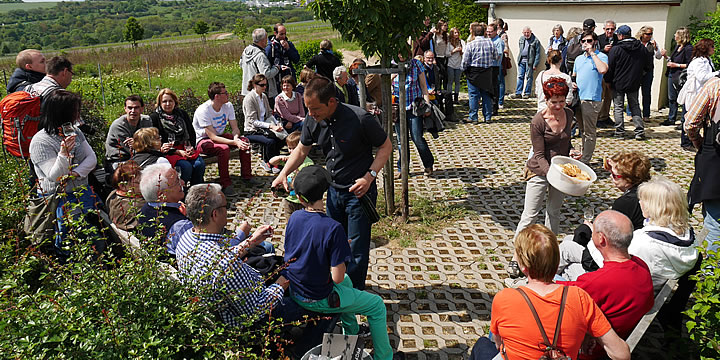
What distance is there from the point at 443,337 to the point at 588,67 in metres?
6.64

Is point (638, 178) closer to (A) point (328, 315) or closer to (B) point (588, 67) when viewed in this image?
(A) point (328, 315)

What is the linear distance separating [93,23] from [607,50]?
147 meters

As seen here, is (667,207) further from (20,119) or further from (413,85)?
(20,119)

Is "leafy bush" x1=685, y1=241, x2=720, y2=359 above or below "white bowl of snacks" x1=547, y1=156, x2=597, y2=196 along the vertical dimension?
below

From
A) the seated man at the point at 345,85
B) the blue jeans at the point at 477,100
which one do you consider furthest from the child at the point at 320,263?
the blue jeans at the point at 477,100

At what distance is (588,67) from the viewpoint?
9.43 m

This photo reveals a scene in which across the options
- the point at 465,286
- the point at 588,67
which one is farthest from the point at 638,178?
the point at 588,67

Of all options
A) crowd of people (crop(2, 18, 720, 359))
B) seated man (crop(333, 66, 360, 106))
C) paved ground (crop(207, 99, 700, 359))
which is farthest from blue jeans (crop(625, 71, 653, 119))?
seated man (crop(333, 66, 360, 106))

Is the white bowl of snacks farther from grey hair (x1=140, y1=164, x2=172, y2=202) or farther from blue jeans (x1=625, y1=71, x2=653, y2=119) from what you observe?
blue jeans (x1=625, y1=71, x2=653, y2=119)

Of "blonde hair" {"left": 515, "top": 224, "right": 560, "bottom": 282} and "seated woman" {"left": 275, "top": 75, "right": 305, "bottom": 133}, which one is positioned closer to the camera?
"blonde hair" {"left": 515, "top": 224, "right": 560, "bottom": 282}

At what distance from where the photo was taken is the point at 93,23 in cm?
13450

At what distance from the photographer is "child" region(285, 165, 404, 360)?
12.0 ft

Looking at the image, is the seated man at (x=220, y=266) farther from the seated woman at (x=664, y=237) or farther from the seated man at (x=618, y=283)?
the seated woman at (x=664, y=237)

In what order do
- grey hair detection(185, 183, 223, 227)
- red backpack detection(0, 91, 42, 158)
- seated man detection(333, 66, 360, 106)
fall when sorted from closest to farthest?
grey hair detection(185, 183, 223, 227) → red backpack detection(0, 91, 42, 158) → seated man detection(333, 66, 360, 106)
